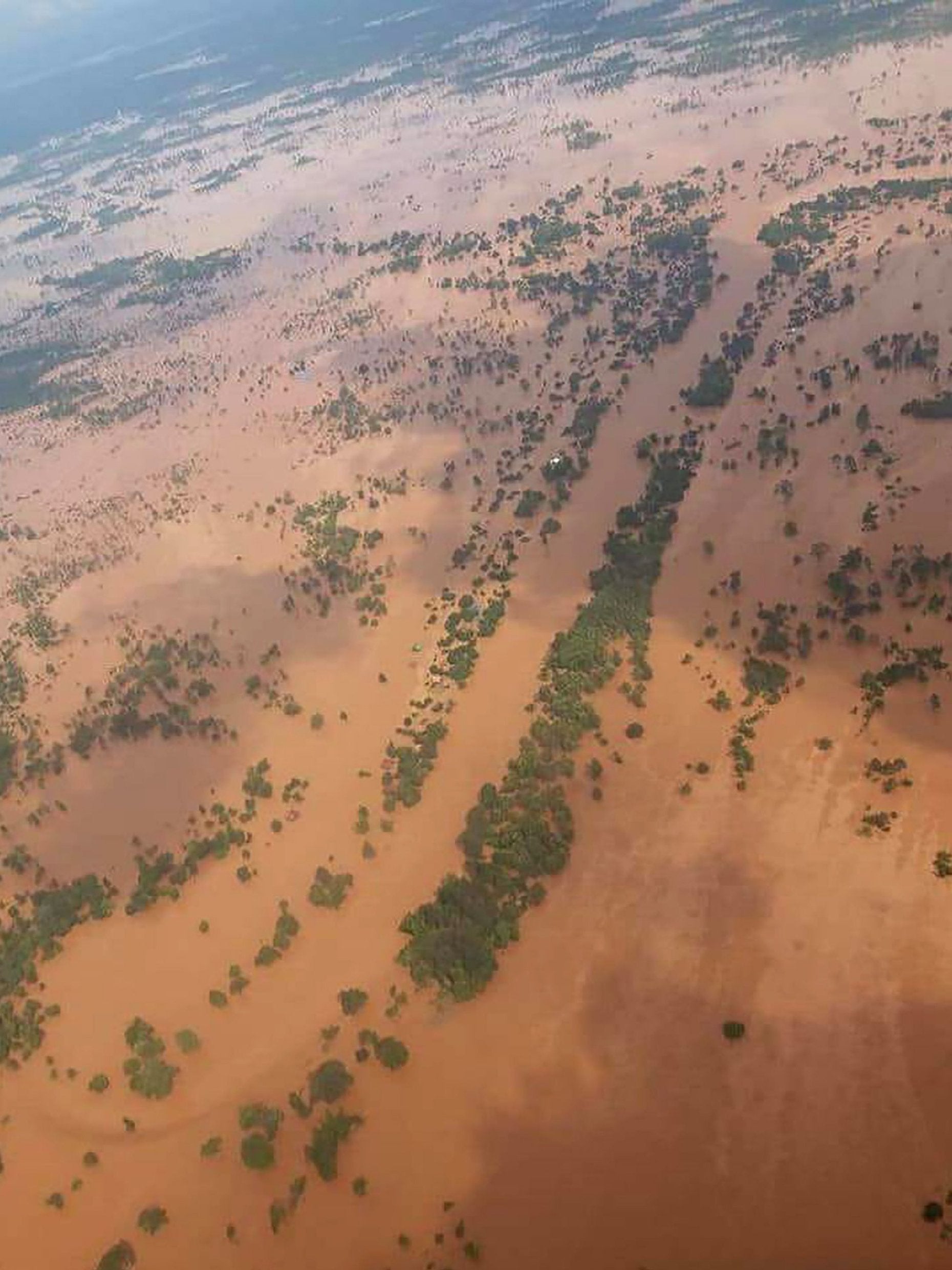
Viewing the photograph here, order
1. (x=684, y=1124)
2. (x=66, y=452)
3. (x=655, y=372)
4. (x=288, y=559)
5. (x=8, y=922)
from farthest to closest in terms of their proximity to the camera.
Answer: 1. (x=66, y=452)
2. (x=655, y=372)
3. (x=288, y=559)
4. (x=8, y=922)
5. (x=684, y=1124)

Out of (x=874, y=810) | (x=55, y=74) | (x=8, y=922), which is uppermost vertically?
(x=55, y=74)

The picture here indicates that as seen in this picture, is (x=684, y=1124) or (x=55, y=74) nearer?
(x=684, y=1124)

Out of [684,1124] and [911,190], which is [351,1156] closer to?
[684,1124]

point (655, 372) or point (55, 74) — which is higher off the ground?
point (55, 74)

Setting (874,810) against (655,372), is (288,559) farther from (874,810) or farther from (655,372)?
(874,810)

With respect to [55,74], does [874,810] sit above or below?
below

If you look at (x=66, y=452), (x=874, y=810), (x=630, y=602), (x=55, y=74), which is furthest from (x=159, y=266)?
(x=55, y=74)

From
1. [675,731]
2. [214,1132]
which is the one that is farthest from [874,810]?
[214,1132]

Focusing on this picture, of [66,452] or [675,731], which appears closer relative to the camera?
[675,731]

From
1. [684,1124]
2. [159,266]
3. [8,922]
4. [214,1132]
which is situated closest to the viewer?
[684,1124]
